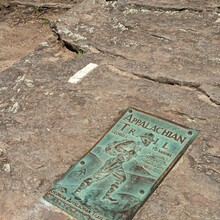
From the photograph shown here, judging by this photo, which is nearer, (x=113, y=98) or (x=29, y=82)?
(x=113, y=98)

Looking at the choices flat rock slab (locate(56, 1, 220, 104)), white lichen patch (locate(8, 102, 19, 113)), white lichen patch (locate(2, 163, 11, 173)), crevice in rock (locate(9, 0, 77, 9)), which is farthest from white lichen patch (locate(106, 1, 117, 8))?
white lichen patch (locate(2, 163, 11, 173))

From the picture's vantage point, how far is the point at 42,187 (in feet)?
6.13

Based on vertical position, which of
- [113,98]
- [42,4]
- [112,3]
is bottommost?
[42,4]

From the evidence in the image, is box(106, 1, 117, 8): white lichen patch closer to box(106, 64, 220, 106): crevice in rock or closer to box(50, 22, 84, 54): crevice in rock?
box(50, 22, 84, 54): crevice in rock

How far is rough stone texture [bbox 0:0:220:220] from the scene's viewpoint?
181cm

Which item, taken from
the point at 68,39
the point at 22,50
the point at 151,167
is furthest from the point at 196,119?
the point at 22,50

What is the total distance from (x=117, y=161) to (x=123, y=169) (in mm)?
57

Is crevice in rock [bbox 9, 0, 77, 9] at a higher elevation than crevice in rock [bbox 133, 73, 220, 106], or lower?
lower

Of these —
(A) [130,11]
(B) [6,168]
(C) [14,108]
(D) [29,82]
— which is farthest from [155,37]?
(B) [6,168]

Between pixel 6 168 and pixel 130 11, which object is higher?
pixel 130 11

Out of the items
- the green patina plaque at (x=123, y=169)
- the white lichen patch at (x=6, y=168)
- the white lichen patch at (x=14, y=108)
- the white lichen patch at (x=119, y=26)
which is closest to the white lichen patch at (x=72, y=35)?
the white lichen patch at (x=119, y=26)

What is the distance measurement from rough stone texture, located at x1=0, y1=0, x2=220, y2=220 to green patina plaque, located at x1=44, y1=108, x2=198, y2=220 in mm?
44

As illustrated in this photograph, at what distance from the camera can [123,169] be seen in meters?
1.90

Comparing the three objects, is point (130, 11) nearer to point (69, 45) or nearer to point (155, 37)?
point (155, 37)
